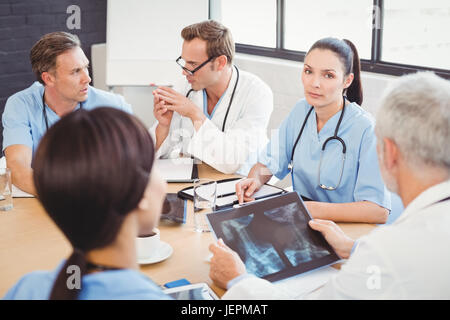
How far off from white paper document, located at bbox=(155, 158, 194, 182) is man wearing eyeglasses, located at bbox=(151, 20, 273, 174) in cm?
6

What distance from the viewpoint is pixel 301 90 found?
3.62 metres

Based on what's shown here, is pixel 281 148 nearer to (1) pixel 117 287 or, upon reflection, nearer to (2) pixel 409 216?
(2) pixel 409 216

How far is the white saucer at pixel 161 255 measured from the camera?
1.47m

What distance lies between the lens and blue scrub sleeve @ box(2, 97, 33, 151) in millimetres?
2140

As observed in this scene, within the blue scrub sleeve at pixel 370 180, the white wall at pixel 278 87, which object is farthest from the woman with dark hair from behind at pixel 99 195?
the white wall at pixel 278 87

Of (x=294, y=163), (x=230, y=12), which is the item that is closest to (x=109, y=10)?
(x=230, y=12)

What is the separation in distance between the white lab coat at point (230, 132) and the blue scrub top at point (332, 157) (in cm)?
17

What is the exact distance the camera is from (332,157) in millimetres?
2047

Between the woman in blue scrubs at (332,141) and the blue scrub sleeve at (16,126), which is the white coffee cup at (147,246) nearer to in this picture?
the woman in blue scrubs at (332,141)

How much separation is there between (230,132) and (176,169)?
36 centimetres

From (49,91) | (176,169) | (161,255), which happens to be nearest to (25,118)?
(49,91)

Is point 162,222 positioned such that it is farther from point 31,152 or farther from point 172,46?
point 172,46
